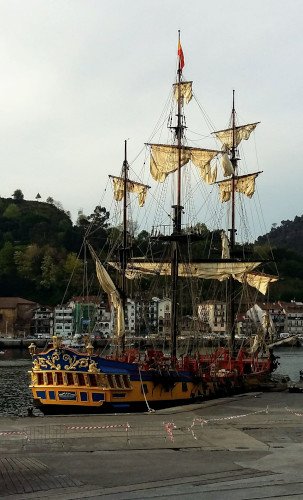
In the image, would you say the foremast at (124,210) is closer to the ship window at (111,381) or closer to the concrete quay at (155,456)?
the ship window at (111,381)

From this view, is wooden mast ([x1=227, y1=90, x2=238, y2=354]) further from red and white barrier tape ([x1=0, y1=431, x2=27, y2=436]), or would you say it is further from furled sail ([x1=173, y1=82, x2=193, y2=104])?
red and white barrier tape ([x1=0, y1=431, x2=27, y2=436])

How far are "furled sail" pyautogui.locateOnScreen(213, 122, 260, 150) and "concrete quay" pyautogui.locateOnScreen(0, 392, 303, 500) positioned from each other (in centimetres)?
3397

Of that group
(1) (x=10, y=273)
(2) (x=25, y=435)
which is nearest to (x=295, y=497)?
(2) (x=25, y=435)

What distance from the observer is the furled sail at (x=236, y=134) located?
60.5 metres

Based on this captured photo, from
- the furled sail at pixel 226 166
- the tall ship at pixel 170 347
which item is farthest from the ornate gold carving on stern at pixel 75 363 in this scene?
the furled sail at pixel 226 166

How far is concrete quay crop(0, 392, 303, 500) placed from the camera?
15.7 m

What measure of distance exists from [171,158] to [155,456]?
30.9 metres

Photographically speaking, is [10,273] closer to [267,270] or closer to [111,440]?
[267,270]

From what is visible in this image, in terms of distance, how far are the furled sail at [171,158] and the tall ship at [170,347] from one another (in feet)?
0.23

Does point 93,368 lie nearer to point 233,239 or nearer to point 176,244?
point 176,244

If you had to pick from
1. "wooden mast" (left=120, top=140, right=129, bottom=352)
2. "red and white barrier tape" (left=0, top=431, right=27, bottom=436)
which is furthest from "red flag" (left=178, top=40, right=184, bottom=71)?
"red and white barrier tape" (left=0, top=431, right=27, bottom=436)

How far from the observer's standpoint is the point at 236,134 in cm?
6069

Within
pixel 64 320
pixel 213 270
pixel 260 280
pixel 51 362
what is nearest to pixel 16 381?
pixel 213 270

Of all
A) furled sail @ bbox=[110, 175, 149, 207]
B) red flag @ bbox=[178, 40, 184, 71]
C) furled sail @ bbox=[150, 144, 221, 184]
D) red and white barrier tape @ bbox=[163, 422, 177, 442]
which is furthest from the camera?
furled sail @ bbox=[150, 144, 221, 184]
